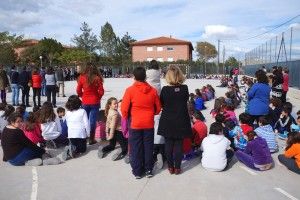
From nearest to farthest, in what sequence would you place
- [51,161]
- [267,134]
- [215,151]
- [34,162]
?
[215,151], [34,162], [51,161], [267,134]

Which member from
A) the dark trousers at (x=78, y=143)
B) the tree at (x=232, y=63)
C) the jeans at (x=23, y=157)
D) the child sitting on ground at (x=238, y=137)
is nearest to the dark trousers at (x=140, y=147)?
the dark trousers at (x=78, y=143)

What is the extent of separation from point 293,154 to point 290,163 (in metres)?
0.18

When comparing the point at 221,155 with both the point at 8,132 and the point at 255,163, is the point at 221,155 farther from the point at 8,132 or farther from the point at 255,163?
the point at 8,132

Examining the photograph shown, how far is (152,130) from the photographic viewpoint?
6477 mm

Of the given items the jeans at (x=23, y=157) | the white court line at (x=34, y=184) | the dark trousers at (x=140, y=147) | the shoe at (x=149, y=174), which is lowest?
the white court line at (x=34, y=184)

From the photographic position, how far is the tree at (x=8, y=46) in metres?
66.1

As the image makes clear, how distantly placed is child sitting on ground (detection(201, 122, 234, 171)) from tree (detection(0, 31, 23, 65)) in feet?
201

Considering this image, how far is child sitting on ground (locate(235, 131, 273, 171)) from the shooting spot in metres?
6.94

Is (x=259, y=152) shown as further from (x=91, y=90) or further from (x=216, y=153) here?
(x=91, y=90)

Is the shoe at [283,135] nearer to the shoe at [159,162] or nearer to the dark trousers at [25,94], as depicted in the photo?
the shoe at [159,162]

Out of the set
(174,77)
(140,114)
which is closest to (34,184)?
(140,114)

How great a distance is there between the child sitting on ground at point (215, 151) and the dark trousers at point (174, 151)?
1.96 feet

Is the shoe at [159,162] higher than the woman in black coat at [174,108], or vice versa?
the woman in black coat at [174,108]

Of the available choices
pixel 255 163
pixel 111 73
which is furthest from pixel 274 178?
pixel 111 73
